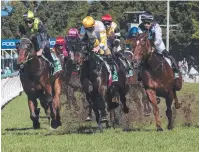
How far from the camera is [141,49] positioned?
1352 cm

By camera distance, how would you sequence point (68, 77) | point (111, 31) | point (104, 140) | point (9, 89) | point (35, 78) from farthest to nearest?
point (9, 89) < point (68, 77) < point (111, 31) < point (35, 78) < point (104, 140)

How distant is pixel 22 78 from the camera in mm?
13844

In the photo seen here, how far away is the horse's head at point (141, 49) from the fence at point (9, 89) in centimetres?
1057

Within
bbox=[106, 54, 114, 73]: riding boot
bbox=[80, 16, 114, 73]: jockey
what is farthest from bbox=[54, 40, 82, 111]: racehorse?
bbox=[80, 16, 114, 73]: jockey

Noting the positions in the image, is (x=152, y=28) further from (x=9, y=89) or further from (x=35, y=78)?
(x=9, y=89)

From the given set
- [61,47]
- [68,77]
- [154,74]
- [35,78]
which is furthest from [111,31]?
[68,77]

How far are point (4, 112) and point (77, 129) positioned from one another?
7101mm

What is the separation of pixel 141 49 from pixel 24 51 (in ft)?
7.58

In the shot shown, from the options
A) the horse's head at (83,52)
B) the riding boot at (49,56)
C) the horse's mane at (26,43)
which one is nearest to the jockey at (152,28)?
the horse's head at (83,52)

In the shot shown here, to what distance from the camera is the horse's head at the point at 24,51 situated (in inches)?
510

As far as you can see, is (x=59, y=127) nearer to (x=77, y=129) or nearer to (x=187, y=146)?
(x=77, y=129)

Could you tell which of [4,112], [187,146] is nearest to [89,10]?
[4,112]

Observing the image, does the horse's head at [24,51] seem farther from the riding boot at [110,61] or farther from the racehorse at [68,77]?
the racehorse at [68,77]

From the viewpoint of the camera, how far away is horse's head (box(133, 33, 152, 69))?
44.2ft
